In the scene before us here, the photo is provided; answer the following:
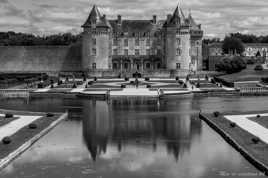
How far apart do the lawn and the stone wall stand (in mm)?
21191

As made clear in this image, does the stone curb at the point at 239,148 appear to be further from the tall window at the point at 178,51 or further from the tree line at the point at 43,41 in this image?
the tree line at the point at 43,41

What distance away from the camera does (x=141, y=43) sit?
2963 inches

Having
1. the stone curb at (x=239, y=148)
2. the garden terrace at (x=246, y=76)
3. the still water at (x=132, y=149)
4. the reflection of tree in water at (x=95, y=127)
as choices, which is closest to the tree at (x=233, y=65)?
the garden terrace at (x=246, y=76)

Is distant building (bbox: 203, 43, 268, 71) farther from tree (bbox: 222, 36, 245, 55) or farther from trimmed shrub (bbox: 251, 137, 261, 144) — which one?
trimmed shrub (bbox: 251, 137, 261, 144)

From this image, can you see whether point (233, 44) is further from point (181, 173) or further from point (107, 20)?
point (181, 173)

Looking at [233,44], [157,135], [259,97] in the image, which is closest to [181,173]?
[157,135]

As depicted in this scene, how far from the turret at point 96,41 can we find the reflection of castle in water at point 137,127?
99.3 ft

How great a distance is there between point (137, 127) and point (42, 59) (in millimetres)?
49507

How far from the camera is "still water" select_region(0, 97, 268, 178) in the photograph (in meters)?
20.6

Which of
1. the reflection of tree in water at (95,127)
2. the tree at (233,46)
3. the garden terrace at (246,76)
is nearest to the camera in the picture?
the reflection of tree in water at (95,127)

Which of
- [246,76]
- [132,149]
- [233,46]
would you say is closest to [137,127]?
[132,149]

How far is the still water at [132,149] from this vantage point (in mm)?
20578

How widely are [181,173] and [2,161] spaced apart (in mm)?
6625

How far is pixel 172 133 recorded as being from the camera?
2844cm
